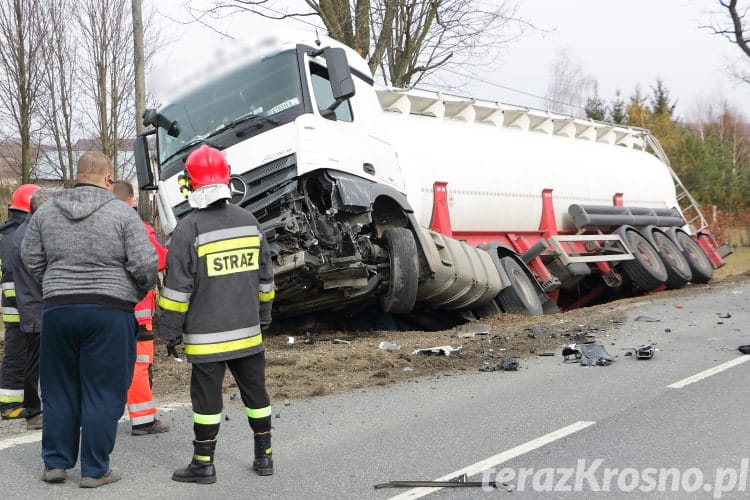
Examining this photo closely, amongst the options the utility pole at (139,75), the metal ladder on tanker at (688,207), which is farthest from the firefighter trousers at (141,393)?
the metal ladder on tanker at (688,207)

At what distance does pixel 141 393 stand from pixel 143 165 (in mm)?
4262

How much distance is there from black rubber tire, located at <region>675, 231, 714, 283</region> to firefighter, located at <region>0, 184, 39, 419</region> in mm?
13874

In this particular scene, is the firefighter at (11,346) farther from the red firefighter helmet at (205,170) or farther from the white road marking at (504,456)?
the white road marking at (504,456)

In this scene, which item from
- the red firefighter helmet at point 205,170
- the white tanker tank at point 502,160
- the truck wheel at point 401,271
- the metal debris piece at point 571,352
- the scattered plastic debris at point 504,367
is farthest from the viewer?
the white tanker tank at point 502,160

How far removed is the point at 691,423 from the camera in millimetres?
4988

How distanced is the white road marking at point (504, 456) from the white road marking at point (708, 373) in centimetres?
141

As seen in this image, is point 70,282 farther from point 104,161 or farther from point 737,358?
point 737,358

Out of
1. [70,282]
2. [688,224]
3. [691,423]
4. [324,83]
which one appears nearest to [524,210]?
[324,83]

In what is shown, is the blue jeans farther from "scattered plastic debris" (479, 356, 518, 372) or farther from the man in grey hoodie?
"scattered plastic debris" (479, 356, 518, 372)

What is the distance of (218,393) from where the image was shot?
4.08 metres

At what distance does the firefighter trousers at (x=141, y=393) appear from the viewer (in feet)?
16.6

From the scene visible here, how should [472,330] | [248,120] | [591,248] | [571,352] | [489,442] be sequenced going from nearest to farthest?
1. [489,442]
2. [571,352]
3. [248,120]
4. [472,330]
5. [591,248]

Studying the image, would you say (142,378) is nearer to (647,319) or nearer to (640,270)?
(647,319)

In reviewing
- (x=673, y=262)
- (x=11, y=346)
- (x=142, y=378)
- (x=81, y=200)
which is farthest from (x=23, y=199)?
(x=673, y=262)
